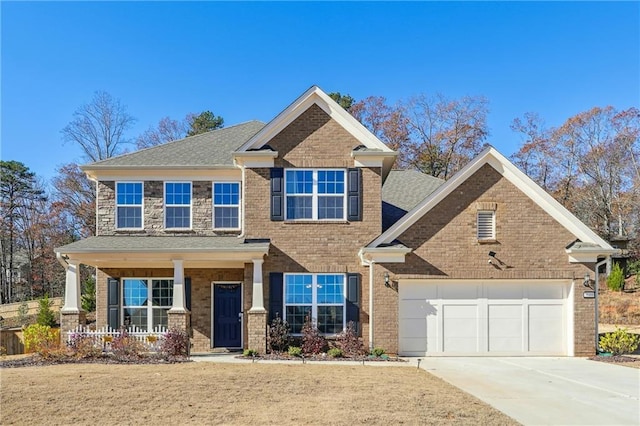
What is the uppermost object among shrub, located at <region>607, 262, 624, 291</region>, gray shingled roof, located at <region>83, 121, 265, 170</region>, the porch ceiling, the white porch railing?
gray shingled roof, located at <region>83, 121, 265, 170</region>

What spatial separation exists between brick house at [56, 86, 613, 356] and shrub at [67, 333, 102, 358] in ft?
4.08

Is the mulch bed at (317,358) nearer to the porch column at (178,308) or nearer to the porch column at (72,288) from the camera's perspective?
the porch column at (178,308)

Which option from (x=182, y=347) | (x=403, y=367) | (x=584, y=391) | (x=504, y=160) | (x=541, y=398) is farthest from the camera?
(x=504, y=160)

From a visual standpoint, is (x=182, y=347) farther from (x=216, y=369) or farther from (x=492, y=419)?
(x=492, y=419)

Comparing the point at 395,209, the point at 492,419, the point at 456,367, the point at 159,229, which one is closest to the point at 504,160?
the point at 395,209

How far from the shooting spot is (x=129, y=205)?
60.2 ft

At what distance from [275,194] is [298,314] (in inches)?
142

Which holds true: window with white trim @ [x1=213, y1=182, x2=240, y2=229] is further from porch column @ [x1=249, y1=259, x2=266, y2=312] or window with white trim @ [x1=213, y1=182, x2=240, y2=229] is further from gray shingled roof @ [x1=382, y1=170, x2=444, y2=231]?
gray shingled roof @ [x1=382, y1=170, x2=444, y2=231]

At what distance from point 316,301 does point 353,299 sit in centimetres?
109

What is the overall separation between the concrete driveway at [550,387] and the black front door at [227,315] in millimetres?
6252

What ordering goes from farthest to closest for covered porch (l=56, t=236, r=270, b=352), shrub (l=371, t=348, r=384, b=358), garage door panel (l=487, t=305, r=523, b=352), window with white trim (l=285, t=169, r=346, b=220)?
1. covered porch (l=56, t=236, r=270, b=352)
2. window with white trim (l=285, t=169, r=346, b=220)
3. garage door panel (l=487, t=305, r=523, b=352)
4. shrub (l=371, t=348, r=384, b=358)

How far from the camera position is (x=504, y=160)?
645 inches

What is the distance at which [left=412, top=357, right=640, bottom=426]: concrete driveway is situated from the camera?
8953 mm

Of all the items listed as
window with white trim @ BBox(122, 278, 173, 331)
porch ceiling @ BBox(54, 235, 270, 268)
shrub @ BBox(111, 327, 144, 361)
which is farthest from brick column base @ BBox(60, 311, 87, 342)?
window with white trim @ BBox(122, 278, 173, 331)
